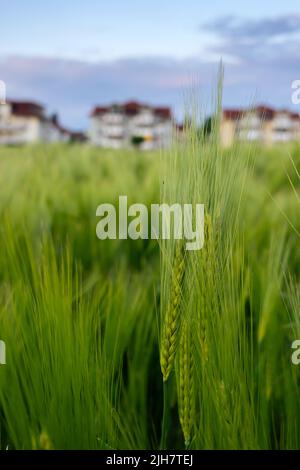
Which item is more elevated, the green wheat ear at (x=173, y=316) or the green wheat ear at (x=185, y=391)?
the green wheat ear at (x=173, y=316)

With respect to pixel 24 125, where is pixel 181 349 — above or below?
below

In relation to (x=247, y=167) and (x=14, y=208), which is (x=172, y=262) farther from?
(x=14, y=208)

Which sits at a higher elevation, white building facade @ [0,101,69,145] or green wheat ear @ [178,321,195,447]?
white building facade @ [0,101,69,145]

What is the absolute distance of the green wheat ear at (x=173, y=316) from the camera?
1.28 ft

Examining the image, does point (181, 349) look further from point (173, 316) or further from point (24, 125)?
point (24, 125)

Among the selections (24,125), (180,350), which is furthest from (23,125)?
(180,350)

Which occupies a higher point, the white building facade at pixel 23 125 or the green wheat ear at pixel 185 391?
the white building facade at pixel 23 125

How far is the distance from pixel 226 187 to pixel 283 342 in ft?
0.85

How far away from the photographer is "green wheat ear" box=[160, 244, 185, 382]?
0.39m

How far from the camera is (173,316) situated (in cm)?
39

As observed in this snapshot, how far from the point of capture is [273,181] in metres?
1.68

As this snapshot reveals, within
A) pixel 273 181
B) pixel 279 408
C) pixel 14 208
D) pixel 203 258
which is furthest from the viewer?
pixel 273 181

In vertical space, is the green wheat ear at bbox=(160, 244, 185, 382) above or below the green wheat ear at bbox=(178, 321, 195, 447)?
above
